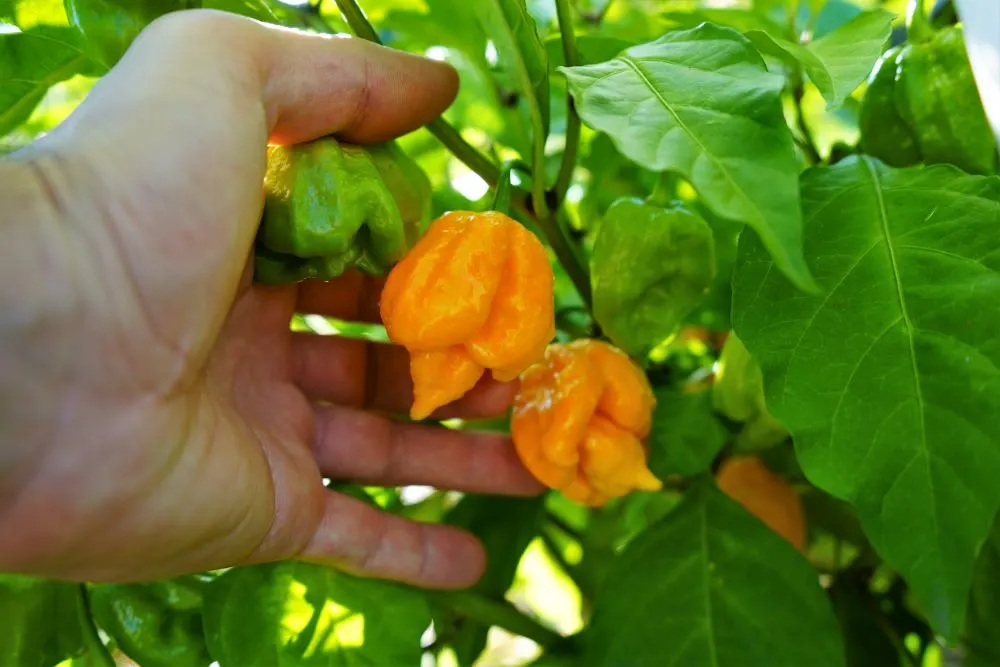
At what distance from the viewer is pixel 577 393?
0.69m

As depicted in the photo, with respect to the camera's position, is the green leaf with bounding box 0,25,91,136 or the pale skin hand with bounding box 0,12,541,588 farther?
the green leaf with bounding box 0,25,91,136

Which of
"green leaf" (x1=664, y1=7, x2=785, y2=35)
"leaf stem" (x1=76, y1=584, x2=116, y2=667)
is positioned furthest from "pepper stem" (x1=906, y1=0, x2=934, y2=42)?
"leaf stem" (x1=76, y1=584, x2=116, y2=667)

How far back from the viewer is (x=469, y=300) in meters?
0.60

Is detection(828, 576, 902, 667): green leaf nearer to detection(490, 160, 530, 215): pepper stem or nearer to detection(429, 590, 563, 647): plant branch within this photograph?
detection(429, 590, 563, 647): plant branch

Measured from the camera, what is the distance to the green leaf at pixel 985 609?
71 centimetres

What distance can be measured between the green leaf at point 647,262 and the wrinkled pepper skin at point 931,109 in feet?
0.58

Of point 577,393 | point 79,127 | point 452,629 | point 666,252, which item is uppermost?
point 79,127

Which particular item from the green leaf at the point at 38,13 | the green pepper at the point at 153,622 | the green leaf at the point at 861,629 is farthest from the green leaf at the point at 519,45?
the green leaf at the point at 861,629

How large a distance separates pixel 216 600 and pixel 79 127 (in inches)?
14.8

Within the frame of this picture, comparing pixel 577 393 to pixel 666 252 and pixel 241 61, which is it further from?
pixel 241 61

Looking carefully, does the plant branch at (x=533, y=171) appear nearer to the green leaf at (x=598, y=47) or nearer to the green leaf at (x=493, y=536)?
the green leaf at (x=598, y=47)

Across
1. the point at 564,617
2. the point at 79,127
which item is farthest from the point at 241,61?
the point at 564,617

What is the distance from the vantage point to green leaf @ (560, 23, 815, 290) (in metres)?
0.41

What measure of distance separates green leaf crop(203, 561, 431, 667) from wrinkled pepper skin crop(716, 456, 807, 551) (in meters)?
0.33
